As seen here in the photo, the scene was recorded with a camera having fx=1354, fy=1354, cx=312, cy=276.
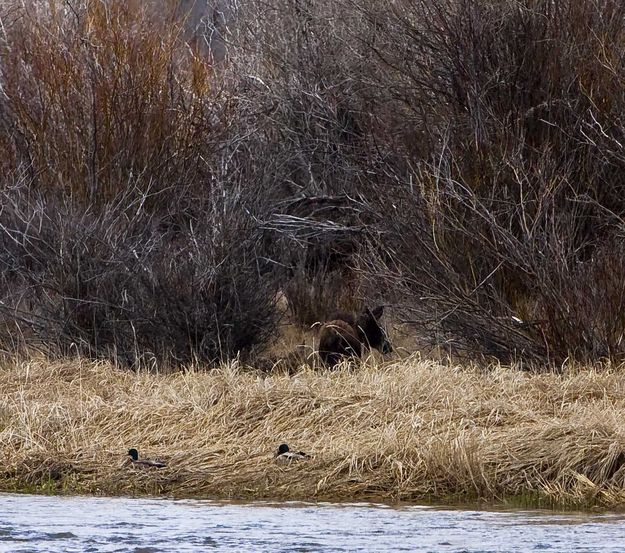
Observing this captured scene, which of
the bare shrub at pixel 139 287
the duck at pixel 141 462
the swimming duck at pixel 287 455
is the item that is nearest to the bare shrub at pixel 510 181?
the bare shrub at pixel 139 287

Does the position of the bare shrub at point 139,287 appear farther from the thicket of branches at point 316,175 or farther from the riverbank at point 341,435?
the riverbank at point 341,435

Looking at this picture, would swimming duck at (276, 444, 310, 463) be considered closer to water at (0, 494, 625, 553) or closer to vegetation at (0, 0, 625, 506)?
vegetation at (0, 0, 625, 506)

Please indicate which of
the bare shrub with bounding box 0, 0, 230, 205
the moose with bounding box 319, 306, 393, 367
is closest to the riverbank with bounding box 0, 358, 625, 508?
the moose with bounding box 319, 306, 393, 367

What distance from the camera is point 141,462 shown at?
9.02 m

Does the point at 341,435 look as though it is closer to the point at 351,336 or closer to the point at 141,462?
the point at 141,462

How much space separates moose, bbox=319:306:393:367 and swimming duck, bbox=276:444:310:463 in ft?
10.1

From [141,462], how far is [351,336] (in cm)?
384

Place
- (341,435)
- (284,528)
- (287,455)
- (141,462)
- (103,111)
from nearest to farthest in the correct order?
(284,528), (287,455), (141,462), (341,435), (103,111)

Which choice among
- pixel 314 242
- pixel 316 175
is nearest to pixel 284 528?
pixel 314 242

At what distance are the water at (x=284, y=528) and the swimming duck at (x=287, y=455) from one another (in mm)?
511

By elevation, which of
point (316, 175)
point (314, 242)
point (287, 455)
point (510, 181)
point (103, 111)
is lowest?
point (287, 455)

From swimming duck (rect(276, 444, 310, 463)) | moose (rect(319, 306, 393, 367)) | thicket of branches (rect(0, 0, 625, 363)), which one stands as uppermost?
thicket of branches (rect(0, 0, 625, 363))

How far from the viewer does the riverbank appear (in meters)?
8.46

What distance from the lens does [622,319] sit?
1099 cm
